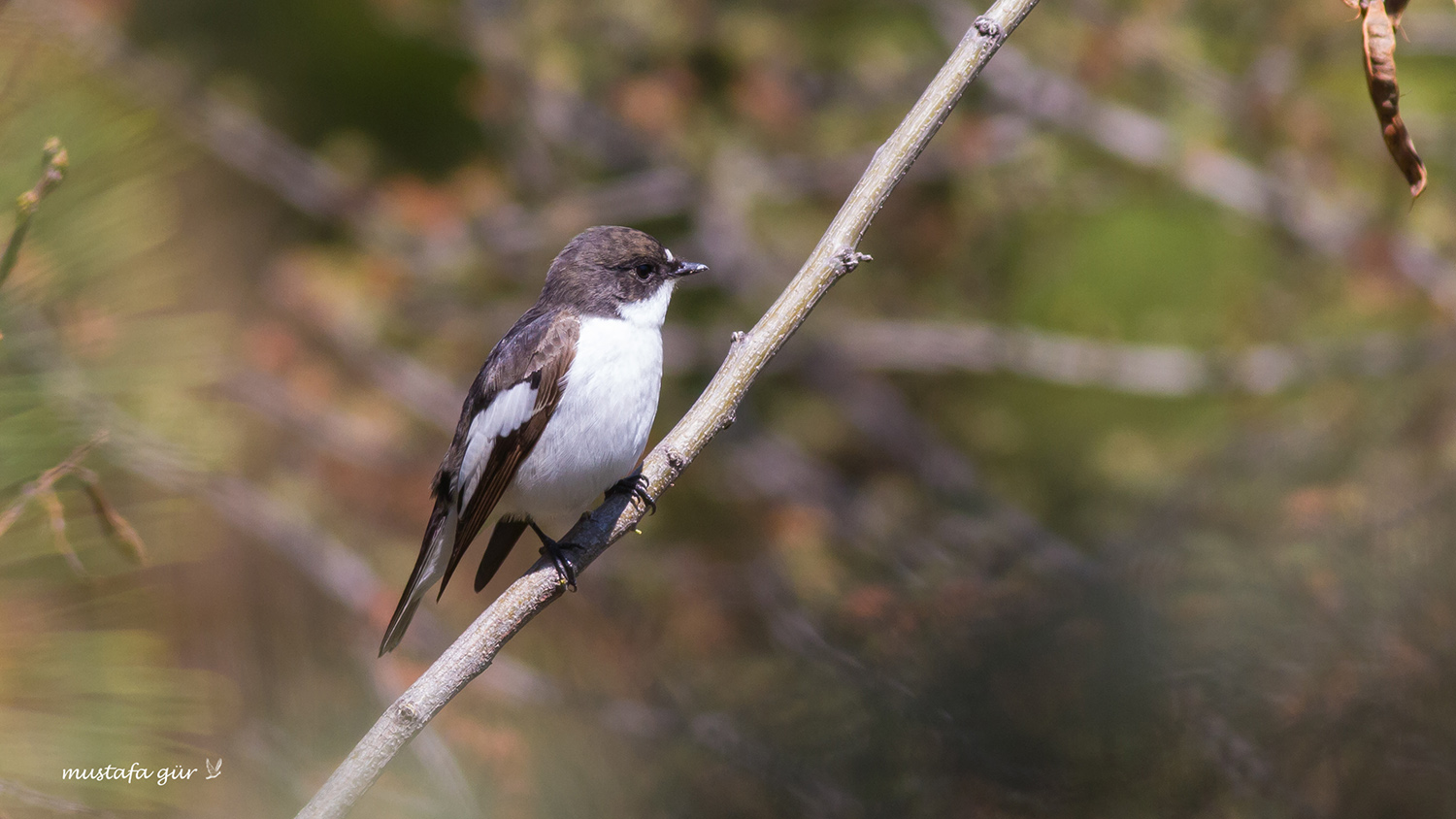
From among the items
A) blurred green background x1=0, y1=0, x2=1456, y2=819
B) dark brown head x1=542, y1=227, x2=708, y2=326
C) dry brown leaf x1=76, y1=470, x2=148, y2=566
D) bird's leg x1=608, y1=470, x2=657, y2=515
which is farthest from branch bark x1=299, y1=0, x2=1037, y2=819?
dark brown head x1=542, y1=227, x2=708, y2=326

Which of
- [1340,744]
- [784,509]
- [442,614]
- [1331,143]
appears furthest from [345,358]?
[1340,744]

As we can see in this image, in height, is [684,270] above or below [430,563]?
above

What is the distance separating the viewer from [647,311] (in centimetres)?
319

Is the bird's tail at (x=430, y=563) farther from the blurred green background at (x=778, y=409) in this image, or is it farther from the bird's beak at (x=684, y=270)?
the bird's beak at (x=684, y=270)

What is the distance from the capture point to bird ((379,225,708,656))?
9.48ft

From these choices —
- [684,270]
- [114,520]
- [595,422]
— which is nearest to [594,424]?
[595,422]

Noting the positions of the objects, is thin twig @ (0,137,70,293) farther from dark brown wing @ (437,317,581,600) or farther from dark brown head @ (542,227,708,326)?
dark brown head @ (542,227,708,326)

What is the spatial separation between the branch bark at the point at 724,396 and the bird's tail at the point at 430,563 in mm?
842

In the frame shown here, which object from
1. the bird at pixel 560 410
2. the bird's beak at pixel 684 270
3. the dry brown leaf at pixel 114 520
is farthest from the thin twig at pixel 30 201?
the bird's beak at pixel 684 270

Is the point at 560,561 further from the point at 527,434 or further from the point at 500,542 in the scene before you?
the point at 500,542

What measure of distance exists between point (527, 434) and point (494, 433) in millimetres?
128

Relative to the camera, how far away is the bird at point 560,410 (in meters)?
2.89

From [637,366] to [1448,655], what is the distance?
75.3 inches

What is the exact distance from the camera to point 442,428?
20.5 ft
